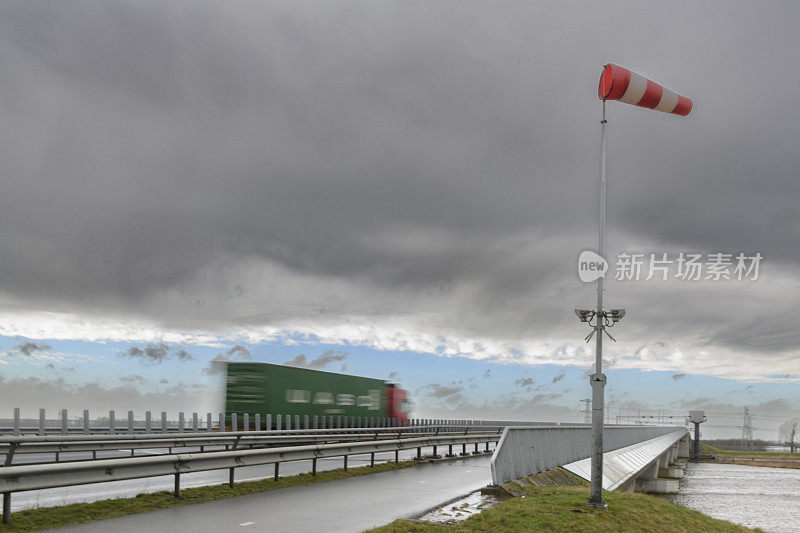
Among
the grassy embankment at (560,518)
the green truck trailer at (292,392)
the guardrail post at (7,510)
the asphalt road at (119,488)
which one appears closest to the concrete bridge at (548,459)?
the grassy embankment at (560,518)

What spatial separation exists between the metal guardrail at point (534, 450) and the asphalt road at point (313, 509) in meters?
0.97

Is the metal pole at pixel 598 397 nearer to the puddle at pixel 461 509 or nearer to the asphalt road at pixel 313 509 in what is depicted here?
the puddle at pixel 461 509

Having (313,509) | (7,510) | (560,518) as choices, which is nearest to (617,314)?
(560,518)

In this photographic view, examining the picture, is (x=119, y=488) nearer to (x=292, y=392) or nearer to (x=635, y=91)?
(x=635, y=91)

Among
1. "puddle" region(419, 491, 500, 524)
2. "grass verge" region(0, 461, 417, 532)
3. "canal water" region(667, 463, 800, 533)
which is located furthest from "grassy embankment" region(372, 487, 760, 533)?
"canal water" region(667, 463, 800, 533)

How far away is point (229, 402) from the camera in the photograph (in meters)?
38.2

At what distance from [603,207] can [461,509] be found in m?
6.38

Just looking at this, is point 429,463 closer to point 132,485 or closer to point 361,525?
point 132,485

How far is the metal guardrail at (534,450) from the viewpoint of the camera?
53.4 ft

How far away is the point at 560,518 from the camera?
12539 millimetres

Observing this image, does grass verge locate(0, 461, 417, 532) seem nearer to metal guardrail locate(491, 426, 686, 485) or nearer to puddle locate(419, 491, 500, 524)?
puddle locate(419, 491, 500, 524)

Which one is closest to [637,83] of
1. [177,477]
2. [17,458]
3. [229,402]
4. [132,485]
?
[177,477]

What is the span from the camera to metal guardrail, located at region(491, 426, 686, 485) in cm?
1627

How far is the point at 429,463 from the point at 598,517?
40.6 ft
